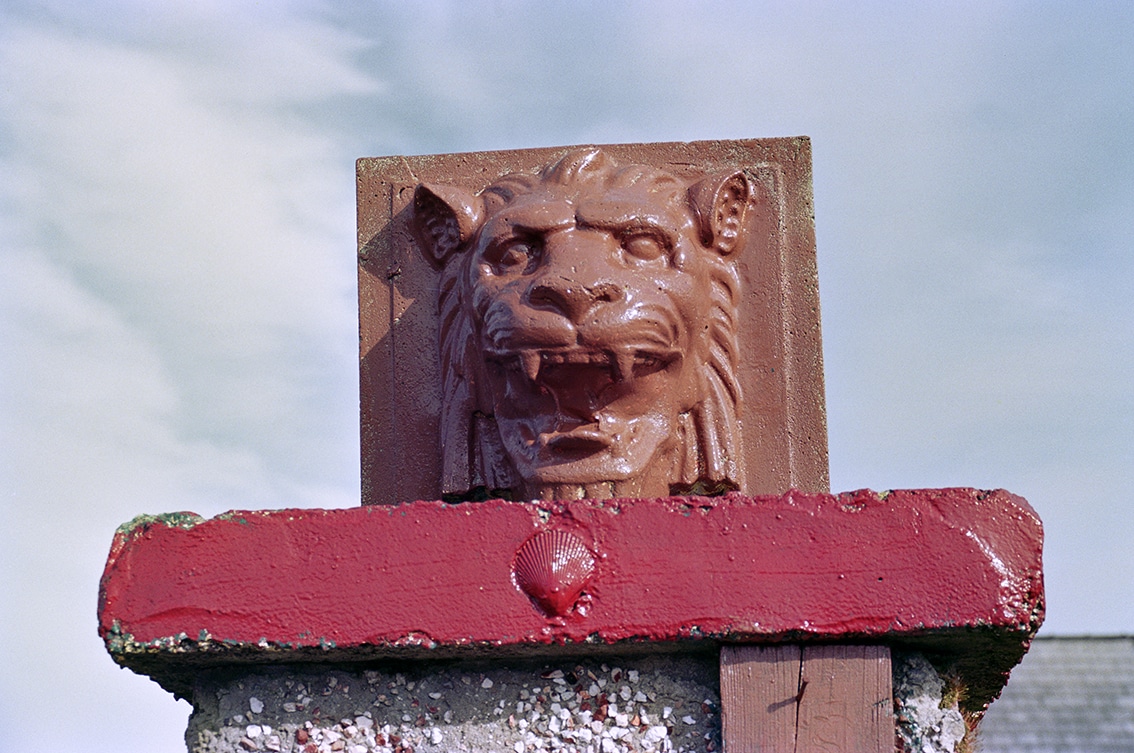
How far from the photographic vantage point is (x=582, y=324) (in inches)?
124

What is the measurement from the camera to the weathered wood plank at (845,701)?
8.47ft

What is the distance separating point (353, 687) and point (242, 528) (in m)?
0.39

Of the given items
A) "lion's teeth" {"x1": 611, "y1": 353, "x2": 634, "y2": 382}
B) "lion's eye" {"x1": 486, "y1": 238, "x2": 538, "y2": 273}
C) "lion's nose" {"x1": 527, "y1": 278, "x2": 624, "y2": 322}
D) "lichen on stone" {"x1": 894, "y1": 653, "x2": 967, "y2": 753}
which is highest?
"lion's eye" {"x1": 486, "y1": 238, "x2": 538, "y2": 273}

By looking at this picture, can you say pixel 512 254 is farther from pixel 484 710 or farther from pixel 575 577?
pixel 484 710

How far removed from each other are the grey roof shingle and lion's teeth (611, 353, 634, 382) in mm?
9752

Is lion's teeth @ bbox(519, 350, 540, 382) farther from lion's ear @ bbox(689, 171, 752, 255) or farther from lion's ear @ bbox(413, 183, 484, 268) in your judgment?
lion's ear @ bbox(689, 171, 752, 255)

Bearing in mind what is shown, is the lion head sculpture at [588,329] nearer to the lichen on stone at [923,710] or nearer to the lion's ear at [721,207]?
the lion's ear at [721,207]

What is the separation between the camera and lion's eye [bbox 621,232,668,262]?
338 cm

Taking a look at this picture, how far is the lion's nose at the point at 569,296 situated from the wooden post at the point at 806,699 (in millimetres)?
907

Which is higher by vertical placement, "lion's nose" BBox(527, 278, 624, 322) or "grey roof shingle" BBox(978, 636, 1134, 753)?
"lion's nose" BBox(527, 278, 624, 322)

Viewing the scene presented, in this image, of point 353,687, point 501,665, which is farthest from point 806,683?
point 353,687

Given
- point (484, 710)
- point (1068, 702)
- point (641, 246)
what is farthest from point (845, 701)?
point (1068, 702)

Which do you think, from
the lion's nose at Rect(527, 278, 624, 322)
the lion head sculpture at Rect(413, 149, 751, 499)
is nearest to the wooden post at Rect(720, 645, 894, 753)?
the lion head sculpture at Rect(413, 149, 751, 499)

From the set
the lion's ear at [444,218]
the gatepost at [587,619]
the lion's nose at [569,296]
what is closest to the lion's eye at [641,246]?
the lion's nose at [569,296]
